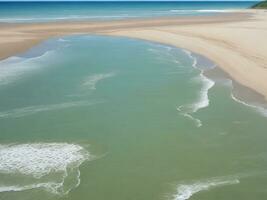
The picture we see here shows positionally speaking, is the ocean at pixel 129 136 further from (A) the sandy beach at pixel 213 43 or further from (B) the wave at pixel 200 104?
(A) the sandy beach at pixel 213 43

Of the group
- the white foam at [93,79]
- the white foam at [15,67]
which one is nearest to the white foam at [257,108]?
the white foam at [93,79]

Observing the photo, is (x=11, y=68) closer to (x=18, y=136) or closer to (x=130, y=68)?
(x=130, y=68)

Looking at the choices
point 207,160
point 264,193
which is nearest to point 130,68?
point 207,160

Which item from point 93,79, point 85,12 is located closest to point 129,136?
point 93,79

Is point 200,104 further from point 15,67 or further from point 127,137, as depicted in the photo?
point 15,67

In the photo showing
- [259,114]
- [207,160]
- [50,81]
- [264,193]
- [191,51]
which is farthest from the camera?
[191,51]

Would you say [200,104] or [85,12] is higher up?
[200,104]
